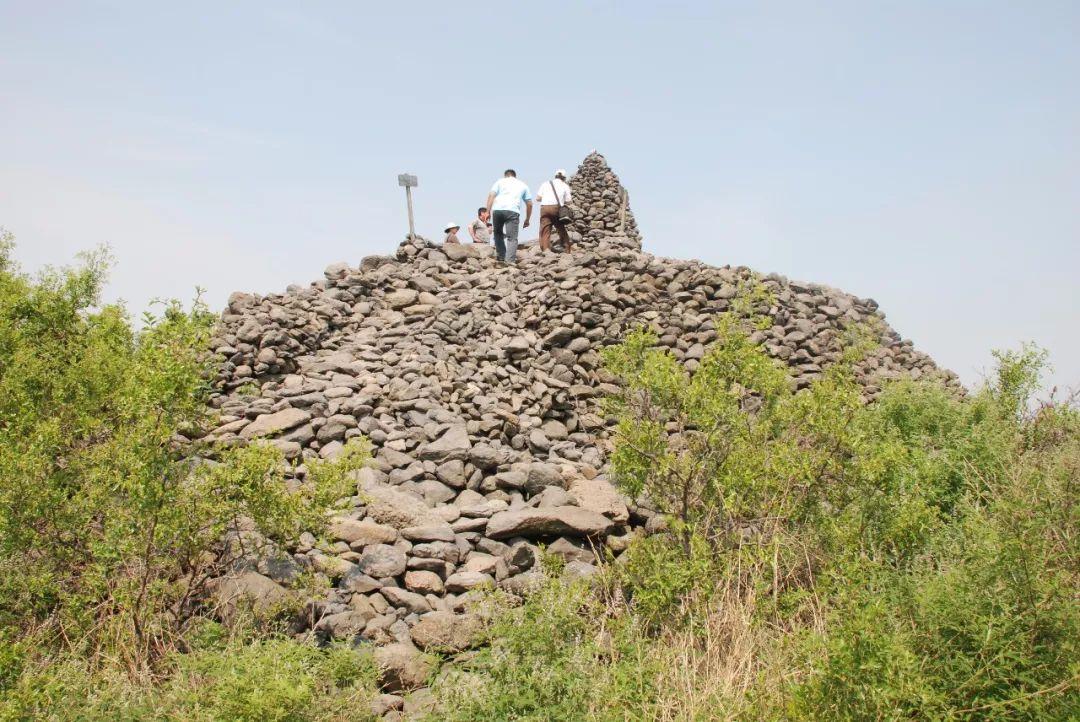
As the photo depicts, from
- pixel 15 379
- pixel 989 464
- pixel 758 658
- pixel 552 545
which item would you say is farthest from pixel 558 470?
pixel 15 379

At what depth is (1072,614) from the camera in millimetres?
3861

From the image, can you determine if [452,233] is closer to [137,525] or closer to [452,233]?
[452,233]

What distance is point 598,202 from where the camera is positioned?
69.7ft

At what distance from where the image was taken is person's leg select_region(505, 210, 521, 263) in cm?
1210

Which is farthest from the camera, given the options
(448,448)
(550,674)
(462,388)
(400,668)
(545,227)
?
(545,227)

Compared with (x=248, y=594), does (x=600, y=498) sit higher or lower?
higher

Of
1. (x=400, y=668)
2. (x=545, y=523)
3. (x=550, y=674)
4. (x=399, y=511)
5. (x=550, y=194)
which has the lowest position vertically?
(x=400, y=668)

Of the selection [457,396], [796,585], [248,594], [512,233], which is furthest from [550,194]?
[248,594]

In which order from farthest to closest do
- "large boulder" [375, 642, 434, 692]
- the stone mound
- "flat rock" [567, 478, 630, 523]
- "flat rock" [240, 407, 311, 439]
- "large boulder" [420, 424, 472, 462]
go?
"flat rock" [240, 407, 311, 439] → "large boulder" [420, 424, 472, 462] → "flat rock" [567, 478, 630, 523] → the stone mound → "large boulder" [375, 642, 434, 692]

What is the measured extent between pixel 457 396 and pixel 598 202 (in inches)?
553

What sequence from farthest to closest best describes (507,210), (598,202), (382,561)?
(598,202), (507,210), (382,561)

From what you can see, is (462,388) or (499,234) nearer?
(462,388)

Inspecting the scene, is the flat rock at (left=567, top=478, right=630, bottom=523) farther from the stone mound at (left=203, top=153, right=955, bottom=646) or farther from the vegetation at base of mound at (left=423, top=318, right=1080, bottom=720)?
the vegetation at base of mound at (left=423, top=318, right=1080, bottom=720)

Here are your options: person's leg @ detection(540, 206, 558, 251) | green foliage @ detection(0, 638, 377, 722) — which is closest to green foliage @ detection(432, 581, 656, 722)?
green foliage @ detection(0, 638, 377, 722)
